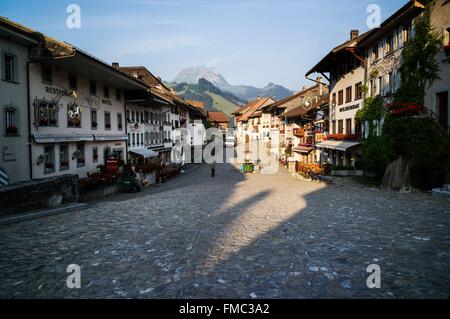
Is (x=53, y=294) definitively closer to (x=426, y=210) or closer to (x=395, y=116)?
(x=426, y=210)

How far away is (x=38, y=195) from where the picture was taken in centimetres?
1217

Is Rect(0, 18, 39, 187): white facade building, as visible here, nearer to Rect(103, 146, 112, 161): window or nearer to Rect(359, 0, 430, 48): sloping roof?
Rect(103, 146, 112, 161): window

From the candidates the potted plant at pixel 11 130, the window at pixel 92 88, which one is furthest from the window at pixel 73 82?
the potted plant at pixel 11 130

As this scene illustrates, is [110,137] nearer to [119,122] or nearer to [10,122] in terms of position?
[119,122]

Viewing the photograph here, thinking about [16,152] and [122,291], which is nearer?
[122,291]

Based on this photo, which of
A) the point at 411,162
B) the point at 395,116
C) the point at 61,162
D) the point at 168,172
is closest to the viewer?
the point at 411,162

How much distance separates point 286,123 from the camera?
50.5 meters

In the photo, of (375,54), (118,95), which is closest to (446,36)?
(375,54)

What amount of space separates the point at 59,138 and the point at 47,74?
11.5 feet

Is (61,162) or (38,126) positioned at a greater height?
(38,126)

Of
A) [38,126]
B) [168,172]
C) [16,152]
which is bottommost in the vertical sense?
[168,172]

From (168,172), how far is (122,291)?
27607mm
